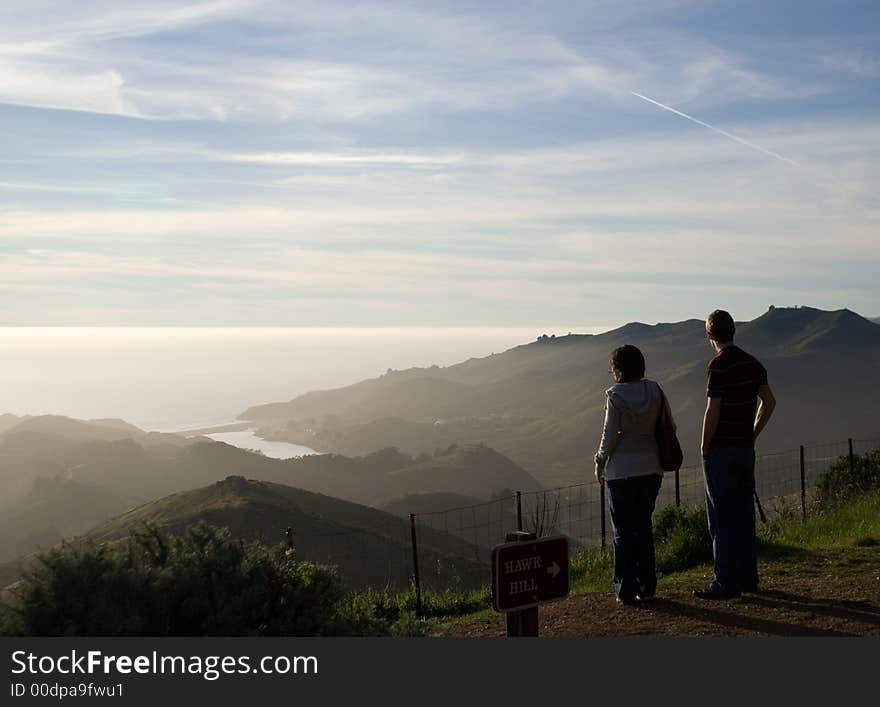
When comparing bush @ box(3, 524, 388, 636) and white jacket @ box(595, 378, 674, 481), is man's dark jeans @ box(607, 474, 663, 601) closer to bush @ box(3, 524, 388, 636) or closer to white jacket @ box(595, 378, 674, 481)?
white jacket @ box(595, 378, 674, 481)

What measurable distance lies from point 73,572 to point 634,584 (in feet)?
13.8

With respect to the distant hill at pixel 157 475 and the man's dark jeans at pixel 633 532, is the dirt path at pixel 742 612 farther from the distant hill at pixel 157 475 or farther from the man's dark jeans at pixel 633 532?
the distant hill at pixel 157 475

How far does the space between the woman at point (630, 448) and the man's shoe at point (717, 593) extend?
787mm

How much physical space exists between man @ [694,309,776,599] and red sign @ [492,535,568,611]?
2.97m

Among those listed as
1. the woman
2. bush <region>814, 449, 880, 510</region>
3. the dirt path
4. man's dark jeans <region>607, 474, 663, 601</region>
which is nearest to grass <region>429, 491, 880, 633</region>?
the dirt path

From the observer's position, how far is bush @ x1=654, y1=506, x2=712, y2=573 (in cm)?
955

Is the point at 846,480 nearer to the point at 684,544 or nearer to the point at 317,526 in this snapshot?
the point at 684,544

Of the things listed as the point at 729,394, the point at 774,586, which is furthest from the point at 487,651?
the point at 774,586

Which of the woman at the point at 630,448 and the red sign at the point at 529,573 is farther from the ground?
the woman at the point at 630,448

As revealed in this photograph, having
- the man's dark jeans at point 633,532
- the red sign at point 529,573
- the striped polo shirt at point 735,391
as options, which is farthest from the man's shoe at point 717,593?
the red sign at point 529,573

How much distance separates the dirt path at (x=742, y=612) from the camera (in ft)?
21.1

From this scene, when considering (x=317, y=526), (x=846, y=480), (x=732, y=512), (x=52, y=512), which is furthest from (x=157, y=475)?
(x=732, y=512)

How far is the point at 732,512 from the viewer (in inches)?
283

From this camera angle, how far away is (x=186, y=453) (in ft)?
487
